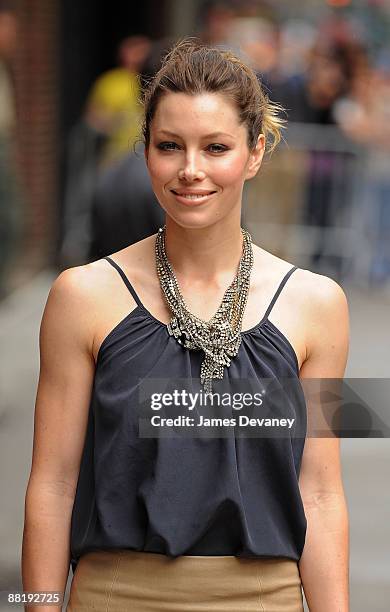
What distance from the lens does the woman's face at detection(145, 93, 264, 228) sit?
2584 millimetres

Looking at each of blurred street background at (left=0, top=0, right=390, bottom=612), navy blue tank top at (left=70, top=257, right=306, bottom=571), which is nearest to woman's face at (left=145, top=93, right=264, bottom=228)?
navy blue tank top at (left=70, top=257, right=306, bottom=571)

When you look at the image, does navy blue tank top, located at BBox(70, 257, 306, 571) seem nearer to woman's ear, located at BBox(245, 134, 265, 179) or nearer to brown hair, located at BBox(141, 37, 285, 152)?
woman's ear, located at BBox(245, 134, 265, 179)

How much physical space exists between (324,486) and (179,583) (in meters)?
0.41

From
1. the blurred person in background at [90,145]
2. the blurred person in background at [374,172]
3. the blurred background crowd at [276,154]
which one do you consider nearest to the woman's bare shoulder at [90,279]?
the blurred person in background at [90,145]

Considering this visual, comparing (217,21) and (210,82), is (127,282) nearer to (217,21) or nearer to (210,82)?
(210,82)

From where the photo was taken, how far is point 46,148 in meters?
12.0

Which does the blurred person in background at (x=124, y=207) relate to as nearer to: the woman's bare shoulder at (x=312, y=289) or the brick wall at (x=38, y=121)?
the woman's bare shoulder at (x=312, y=289)

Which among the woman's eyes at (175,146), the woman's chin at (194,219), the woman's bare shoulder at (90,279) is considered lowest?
the woman's bare shoulder at (90,279)

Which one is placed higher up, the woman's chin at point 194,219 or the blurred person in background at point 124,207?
the woman's chin at point 194,219

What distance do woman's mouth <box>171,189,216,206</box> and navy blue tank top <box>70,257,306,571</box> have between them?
0.25 metres

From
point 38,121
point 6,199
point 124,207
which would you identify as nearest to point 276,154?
point 38,121

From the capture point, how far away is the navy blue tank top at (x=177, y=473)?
8.39ft

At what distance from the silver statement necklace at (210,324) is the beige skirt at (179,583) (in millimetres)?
Answer: 368

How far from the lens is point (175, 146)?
8.56 feet
